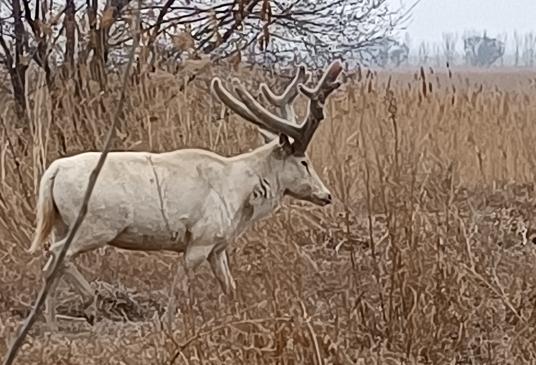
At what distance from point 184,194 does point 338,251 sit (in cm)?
169

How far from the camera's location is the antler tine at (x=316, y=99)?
523 centimetres

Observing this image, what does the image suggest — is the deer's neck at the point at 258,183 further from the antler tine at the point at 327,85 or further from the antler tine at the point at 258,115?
the antler tine at the point at 327,85

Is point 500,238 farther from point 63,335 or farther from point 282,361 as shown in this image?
point 282,361

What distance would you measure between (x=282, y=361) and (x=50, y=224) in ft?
5.44

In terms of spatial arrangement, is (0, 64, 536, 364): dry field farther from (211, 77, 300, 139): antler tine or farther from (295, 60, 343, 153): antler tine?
(211, 77, 300, 139): antler tine

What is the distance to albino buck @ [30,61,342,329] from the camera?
4980 mm

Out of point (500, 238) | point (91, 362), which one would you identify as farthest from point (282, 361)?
point (500, 238)

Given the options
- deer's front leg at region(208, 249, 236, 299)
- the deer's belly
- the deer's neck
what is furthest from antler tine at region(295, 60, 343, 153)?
the deer's belly

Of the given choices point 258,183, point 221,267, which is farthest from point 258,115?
point 221,267

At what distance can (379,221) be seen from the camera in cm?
708

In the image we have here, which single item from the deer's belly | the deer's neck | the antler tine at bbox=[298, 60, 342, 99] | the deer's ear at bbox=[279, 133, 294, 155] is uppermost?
the antler tine at bbox=[298, 60, 342, 99]

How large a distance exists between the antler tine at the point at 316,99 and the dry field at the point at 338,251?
0.75 feet

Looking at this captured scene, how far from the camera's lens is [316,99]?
17.3ft

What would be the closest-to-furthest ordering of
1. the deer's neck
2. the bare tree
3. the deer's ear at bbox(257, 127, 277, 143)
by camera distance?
the deer's neck → the deer's ear at bbox(257, 127, 277, 143) → the bare tree
